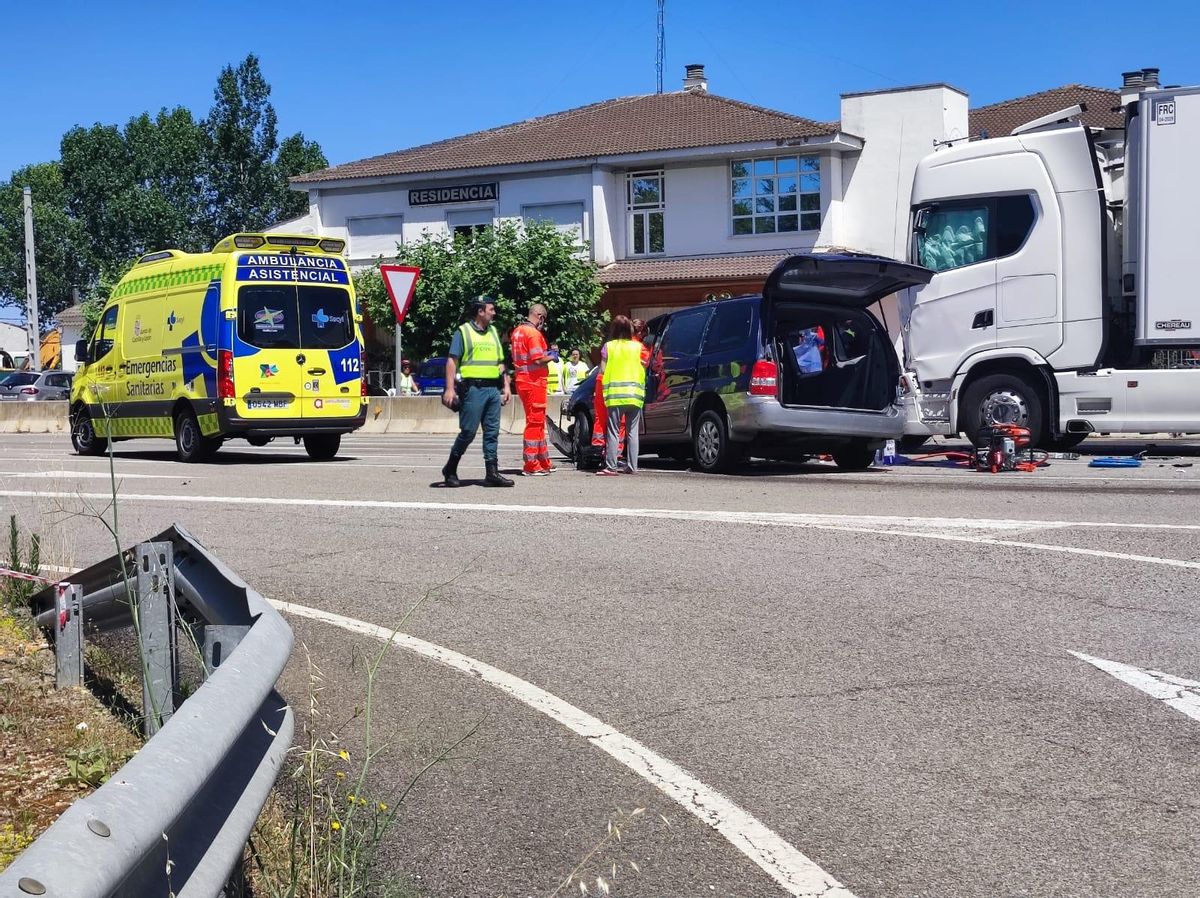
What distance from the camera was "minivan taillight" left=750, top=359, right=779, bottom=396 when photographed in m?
14.4

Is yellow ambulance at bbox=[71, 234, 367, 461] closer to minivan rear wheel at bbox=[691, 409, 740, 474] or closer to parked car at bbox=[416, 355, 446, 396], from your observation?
minivan rear wheel at bbox=[691, 409, 740, 474]

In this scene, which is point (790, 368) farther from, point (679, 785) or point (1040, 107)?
point (1040, 107)

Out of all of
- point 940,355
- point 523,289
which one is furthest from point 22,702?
point 523,289

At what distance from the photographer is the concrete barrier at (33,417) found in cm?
3444

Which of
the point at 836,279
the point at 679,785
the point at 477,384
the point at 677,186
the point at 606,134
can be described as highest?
the point at 606,134

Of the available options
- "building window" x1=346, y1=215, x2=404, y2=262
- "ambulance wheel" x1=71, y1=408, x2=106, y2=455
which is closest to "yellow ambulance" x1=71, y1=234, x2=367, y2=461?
"ambulance wheel" x1=71, y1=408, x2=106, y2=455

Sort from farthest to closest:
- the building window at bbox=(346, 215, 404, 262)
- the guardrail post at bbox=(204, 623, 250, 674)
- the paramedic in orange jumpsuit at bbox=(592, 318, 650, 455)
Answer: the building window at bbox=(346, 215, 404, 262) < the paramedic in orange jumpsuit at bbox=(592, 318, 650, 455) < the guardrail post at bbox=(204, 623, 250, 674)

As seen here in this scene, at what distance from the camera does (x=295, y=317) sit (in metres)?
18.2

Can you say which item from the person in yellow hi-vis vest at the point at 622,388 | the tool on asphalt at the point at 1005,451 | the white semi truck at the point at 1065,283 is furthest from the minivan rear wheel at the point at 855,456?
the person in yellow hi-vis vest at the point at 622,388

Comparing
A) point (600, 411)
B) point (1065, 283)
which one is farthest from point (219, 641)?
point (1065, 283)

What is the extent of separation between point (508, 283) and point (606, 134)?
6.49m

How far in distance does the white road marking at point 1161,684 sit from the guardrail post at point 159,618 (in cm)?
341

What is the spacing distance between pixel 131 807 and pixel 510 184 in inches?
1680

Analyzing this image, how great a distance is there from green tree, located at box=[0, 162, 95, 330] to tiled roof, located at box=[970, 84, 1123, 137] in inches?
2169
